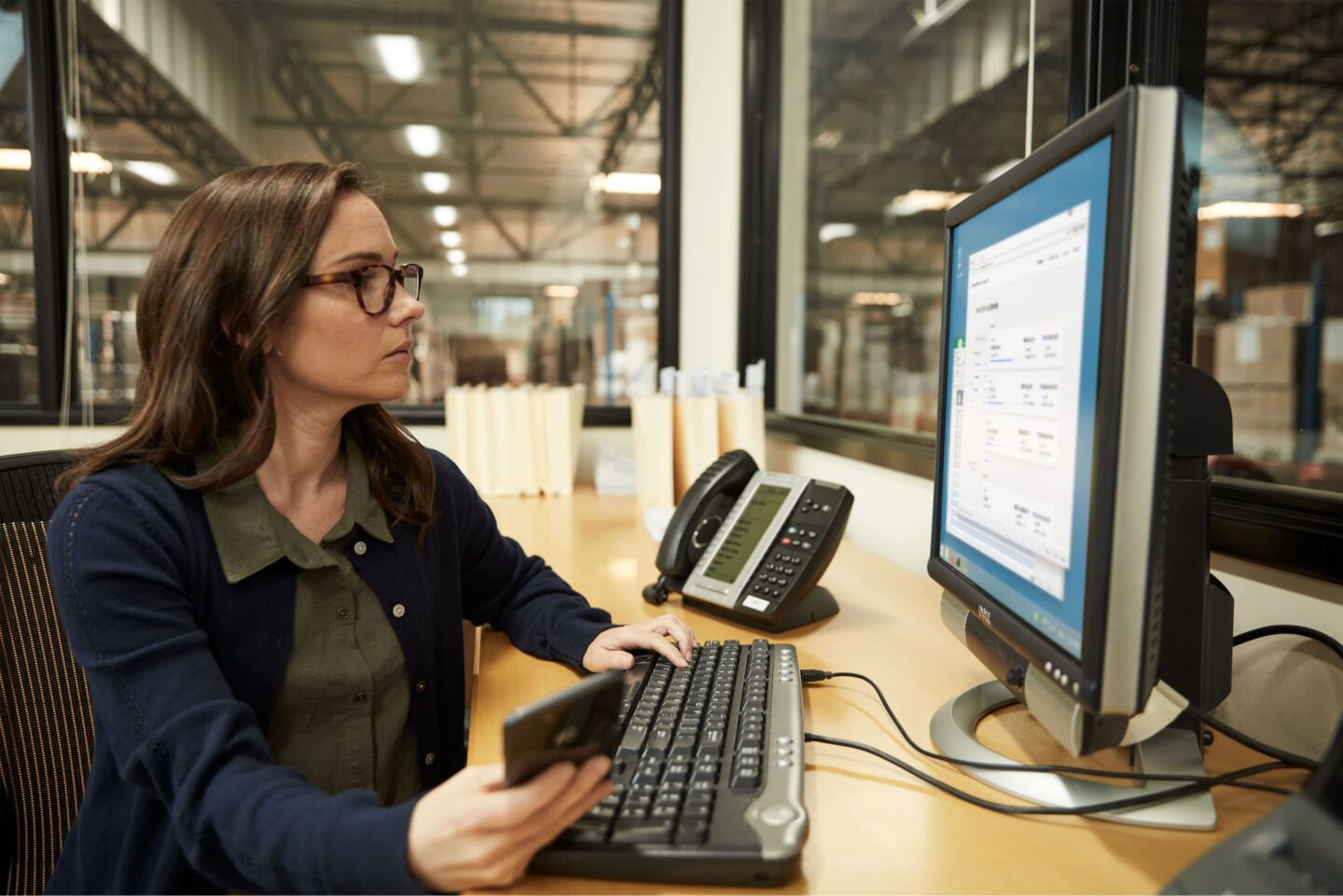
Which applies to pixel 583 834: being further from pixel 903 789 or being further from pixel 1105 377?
pixel 1105 377

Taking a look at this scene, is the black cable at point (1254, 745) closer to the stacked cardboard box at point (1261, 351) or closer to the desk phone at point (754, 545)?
the desk phone at point (754, 545)

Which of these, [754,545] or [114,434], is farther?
[114,434]

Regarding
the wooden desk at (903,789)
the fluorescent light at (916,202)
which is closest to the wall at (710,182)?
the fluorescent light at (916,202)

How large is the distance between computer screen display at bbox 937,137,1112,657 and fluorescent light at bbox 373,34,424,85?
221 cm

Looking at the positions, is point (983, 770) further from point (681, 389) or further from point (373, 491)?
point (681, 389)

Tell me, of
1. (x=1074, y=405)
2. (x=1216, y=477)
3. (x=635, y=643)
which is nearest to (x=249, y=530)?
(x=635, y=643)

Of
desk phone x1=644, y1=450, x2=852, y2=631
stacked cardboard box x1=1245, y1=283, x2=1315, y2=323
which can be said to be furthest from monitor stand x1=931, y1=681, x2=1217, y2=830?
stacked cardboard box x1=1245, y1=283, x2=1315, y2=323

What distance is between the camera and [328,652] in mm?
917

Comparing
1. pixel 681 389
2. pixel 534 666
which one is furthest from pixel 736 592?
pixel 681 389

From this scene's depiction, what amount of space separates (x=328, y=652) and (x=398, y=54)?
87.9 inches

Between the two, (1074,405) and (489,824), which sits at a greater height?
(1074,405)

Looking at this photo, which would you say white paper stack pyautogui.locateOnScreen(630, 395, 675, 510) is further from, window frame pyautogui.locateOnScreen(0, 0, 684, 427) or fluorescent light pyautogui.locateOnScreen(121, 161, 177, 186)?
fluorescent light pyautogui.locateOnScreen(121, 161, 177, 186)

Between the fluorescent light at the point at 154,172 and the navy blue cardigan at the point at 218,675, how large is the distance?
194cm

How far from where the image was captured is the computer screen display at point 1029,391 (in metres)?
0.61
